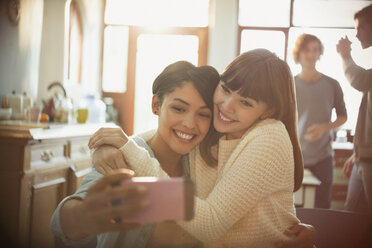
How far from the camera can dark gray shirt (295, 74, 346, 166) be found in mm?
630

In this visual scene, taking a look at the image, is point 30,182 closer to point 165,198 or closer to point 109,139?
point 109,139

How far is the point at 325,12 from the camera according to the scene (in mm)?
639

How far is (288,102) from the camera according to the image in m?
0.49

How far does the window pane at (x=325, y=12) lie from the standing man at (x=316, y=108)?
3cm

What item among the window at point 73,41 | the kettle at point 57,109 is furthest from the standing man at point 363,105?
the window at point 73,41

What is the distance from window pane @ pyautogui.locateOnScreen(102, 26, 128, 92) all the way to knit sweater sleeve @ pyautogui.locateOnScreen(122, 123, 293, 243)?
0.99 meters

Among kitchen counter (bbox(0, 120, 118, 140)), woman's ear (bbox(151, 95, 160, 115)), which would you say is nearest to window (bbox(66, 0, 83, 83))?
kitchen counter (bbox(0, 120, 118, 140))

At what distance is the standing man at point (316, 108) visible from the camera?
61 cm

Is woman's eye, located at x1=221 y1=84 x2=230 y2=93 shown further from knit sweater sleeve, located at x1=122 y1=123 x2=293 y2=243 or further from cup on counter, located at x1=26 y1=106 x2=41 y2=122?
cup on counter, located at x1=26 y1=106 x2=41 y2=122

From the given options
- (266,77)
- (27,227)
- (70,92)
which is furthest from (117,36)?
(266,77)

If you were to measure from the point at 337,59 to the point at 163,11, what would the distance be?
15.5 inches

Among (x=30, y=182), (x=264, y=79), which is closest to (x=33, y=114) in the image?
(x=30, y=182)

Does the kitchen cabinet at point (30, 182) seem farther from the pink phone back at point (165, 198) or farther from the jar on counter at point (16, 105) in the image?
the pink phone back at point (165, 198)

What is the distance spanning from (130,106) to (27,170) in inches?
37.9
